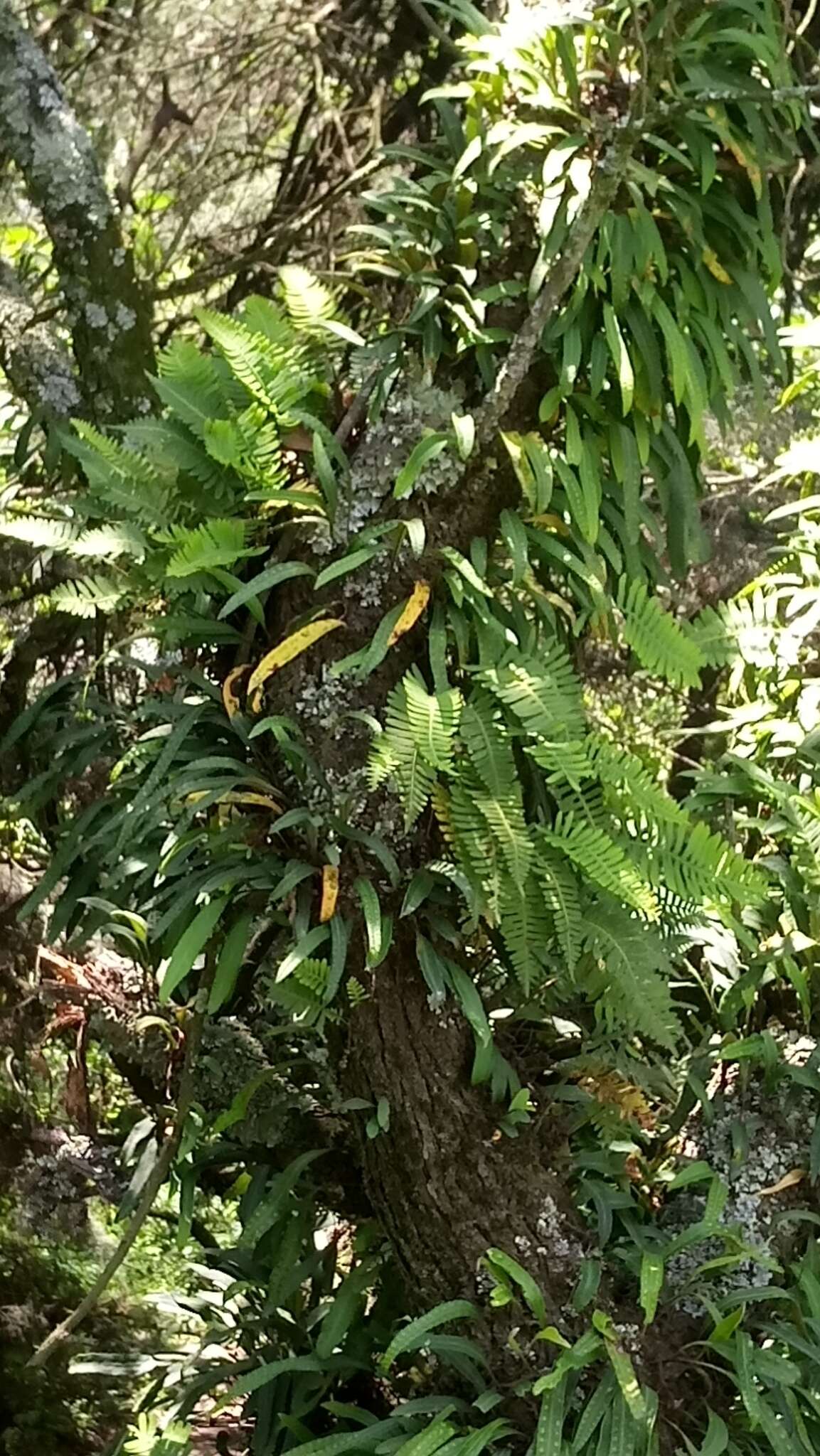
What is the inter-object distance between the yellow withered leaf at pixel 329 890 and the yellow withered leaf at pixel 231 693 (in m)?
0.28

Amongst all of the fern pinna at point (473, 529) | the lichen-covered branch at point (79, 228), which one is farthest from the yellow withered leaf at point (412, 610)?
the lichen-covered branch at point (79, 228)

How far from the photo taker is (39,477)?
7.38ft

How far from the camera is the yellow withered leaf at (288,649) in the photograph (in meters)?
1.62

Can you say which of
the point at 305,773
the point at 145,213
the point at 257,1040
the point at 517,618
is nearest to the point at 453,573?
the point at 517,618

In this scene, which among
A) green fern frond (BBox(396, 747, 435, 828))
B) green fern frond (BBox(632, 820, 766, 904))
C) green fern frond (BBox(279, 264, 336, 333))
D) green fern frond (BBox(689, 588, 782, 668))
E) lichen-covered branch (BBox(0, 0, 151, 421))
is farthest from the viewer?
lichen-covered branch (BBox(0, 0, 151, 421))

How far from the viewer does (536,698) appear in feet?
5.21

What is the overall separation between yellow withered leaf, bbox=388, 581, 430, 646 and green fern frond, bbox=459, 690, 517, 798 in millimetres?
A: 148

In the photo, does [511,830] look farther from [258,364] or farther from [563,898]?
[258,364]

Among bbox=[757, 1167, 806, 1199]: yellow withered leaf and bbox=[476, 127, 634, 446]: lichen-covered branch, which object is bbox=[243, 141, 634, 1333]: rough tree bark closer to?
bbox=[476, 127, 634, 446]: lichen-covered branch

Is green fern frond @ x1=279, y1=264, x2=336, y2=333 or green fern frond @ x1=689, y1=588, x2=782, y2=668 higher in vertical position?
green fern frond @ x1=279, y1=264, x2=336, y2=333

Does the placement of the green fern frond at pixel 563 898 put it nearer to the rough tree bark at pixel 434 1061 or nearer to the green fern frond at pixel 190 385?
the rough tree bark at pixel 434 1061

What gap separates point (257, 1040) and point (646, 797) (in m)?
0.92

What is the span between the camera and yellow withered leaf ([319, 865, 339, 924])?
5.31ft

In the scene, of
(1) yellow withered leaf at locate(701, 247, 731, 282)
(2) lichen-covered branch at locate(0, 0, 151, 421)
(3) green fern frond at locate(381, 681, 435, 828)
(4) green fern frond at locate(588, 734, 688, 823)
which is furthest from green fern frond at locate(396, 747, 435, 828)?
(2) lichen-covered branch at locate(0, 0, 151, 421)
